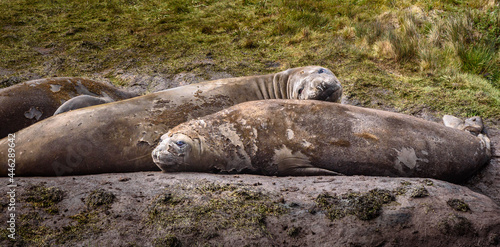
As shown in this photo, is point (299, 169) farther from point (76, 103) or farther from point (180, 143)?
point (76, 103)

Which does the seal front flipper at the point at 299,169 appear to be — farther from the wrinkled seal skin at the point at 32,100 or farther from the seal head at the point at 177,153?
the wrinkled seal skin at the point at 32,100

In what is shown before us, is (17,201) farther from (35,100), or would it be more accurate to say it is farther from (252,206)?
(35,100)

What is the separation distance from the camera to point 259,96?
4.09 metres

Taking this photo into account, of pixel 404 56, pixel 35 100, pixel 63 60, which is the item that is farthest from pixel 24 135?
pixel 404 56

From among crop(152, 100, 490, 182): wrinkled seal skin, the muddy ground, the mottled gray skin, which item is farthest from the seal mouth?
the mottled gray skin

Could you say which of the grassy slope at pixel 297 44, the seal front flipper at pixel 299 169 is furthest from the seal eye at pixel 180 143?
the grassy slope at pixel 297 44

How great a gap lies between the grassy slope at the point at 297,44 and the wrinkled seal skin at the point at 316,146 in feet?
5.88

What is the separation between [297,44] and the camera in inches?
287

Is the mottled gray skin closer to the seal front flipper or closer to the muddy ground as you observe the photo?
the muddy ground

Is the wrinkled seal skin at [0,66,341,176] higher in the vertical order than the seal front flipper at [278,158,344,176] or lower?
higher

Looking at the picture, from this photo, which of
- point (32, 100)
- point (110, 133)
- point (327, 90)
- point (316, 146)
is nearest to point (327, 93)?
point (327, 90)

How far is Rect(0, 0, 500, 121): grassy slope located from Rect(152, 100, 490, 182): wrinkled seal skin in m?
1.79

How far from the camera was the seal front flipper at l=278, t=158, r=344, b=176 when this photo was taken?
113 inches

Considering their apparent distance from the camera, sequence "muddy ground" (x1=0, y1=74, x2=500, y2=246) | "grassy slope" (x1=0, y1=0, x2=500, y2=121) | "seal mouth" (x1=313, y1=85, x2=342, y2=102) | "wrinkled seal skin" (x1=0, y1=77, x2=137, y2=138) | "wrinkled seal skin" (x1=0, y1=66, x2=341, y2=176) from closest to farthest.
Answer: "muddy ground" (x1=0, y1=74, x2=500, y2=246) < "wrinkled seal skin" (x1=0, y1=66, x2=341, y2=176) < "seal mouth" (x1=313, y1=85, x2=342, y2=102) < "wrinkled seal skin" (x1=0, y1=77, x2=137, y2=138) < "grassy slope" (x1=0, y1=0, x2=500, y2=121)
